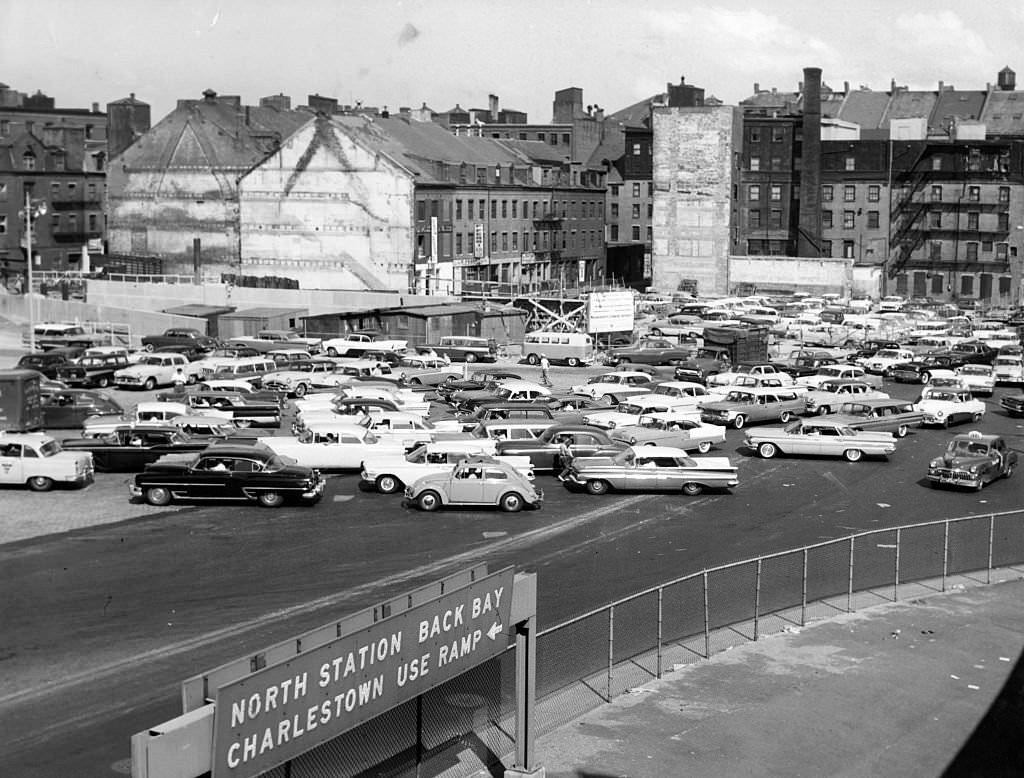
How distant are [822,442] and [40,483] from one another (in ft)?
72.0

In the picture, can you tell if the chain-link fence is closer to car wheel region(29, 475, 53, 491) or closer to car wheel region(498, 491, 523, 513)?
car wheel region(498, 491, 523, 513)

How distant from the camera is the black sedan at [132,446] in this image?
36.1m

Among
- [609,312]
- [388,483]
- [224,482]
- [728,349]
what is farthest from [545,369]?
[224,482]

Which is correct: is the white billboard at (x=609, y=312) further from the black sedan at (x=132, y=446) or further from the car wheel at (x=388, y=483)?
the car wheel at (x=388, y=483)

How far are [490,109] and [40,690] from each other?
4961 inches

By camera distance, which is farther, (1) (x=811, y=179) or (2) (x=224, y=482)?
(1) (x=811, y=179)

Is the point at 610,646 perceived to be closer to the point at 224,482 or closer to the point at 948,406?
the point at 224,482

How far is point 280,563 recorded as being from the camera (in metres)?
26.9

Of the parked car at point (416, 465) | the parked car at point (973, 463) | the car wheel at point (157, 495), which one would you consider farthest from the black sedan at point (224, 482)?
the parked car at point (973, 463)

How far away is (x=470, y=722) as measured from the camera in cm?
1608

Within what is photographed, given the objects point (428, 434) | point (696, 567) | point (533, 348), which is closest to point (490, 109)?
point (533, 348)

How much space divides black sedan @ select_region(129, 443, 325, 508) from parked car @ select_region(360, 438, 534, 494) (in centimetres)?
208

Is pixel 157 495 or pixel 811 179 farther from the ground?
pixel 811 179

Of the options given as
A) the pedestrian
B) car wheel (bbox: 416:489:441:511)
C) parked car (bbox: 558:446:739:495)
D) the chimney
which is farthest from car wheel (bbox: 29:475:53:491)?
the chimney
